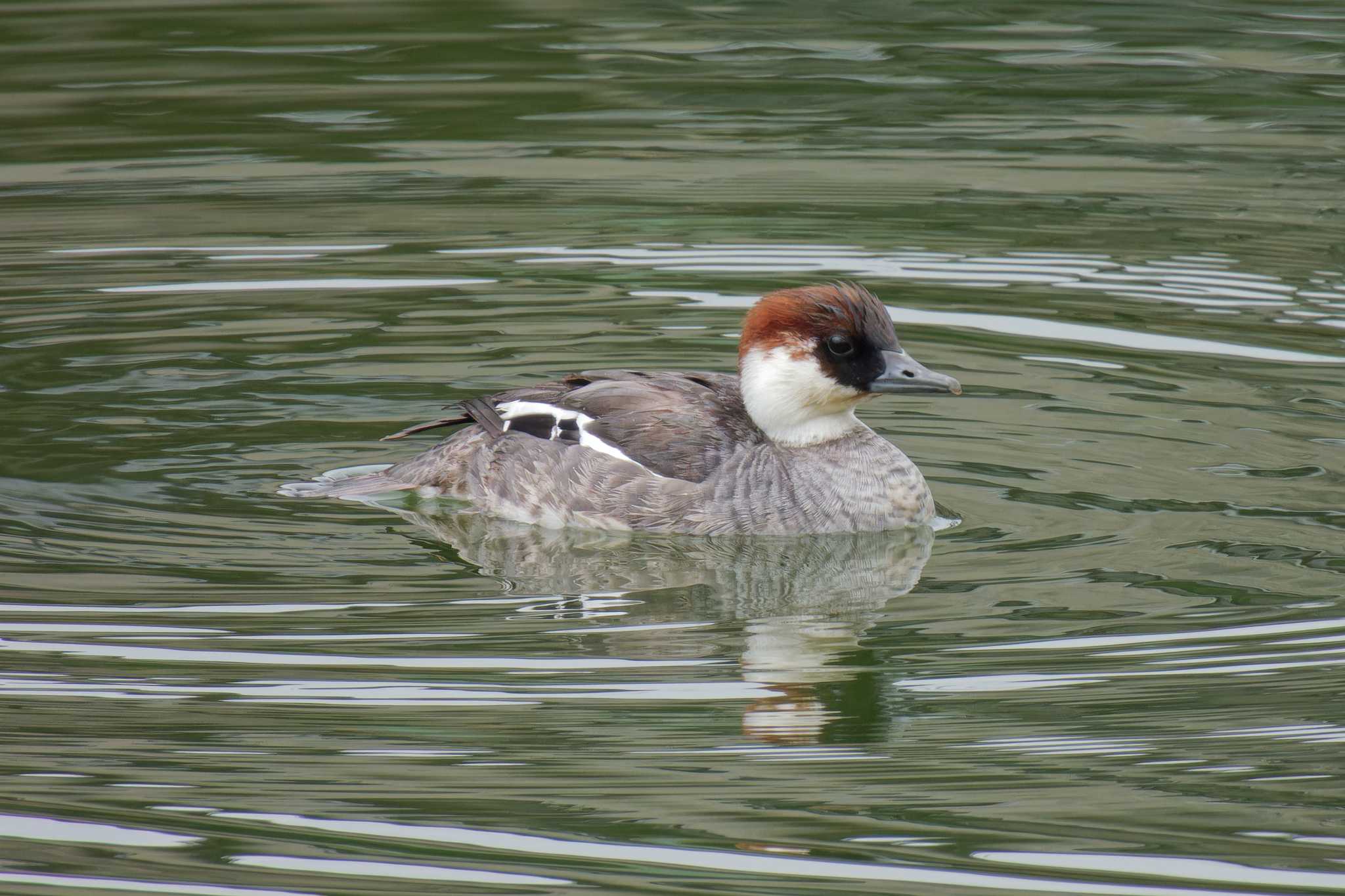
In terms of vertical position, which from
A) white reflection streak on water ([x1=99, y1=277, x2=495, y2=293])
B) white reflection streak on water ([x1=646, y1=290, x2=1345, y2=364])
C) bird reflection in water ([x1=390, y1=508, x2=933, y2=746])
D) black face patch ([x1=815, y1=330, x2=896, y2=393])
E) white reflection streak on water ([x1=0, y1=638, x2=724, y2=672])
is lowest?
bird reflection in water ([x1=390, y1=508, x2=933, y2=746])

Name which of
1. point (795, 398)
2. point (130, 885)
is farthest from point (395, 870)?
point (795, 398)

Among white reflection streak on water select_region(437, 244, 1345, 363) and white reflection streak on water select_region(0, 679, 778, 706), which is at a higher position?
white reflection streak on water select_region(437, 244, 1345, 363)

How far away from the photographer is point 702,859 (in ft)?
15.1

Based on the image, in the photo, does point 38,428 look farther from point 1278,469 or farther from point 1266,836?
point 1266,836

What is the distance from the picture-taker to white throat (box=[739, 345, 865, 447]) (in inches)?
312

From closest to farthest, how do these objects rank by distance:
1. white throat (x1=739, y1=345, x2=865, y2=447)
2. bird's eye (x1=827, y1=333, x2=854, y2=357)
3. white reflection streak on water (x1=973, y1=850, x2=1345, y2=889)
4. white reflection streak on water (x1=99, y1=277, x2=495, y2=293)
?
1. white reflection streak on water (x1=973, y1=850, x2=1345, y2=889)
2. bird's eye (x1=827, y1=333, x2=854, y2=357)
3. white throat (x1=739, y1=345, x2=865, y2=447)
4. white reflection streak on water (x1=99, y1=277, x2=495, y2=293)

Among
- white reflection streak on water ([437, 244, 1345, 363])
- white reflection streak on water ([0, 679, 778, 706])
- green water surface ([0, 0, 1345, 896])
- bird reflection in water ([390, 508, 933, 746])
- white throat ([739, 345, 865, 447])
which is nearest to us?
green water surface ([0, 0, 1345, 896])

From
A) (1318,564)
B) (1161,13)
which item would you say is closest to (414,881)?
(1318,564)

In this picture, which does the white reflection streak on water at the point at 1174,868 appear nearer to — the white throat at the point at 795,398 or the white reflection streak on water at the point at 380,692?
the white reflection streak on water at the point at 380,692

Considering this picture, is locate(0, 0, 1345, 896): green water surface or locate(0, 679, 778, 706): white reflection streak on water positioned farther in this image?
locate(0, 679, 778, 706): white reflection streak on water

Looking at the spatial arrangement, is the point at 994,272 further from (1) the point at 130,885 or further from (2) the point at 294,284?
(1) the point at 130,885

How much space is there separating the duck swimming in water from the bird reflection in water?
0.09m

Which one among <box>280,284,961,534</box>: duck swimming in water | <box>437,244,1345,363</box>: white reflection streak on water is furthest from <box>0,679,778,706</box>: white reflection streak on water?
<box>437,244,1345,363</box>: white reflection streak on water

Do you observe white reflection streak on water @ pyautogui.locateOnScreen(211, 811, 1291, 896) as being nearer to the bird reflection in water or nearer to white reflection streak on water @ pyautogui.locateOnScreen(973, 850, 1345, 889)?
white reflection streak on water @ pyautogui.locateOnScreen(973, 850, 1345, 889)
